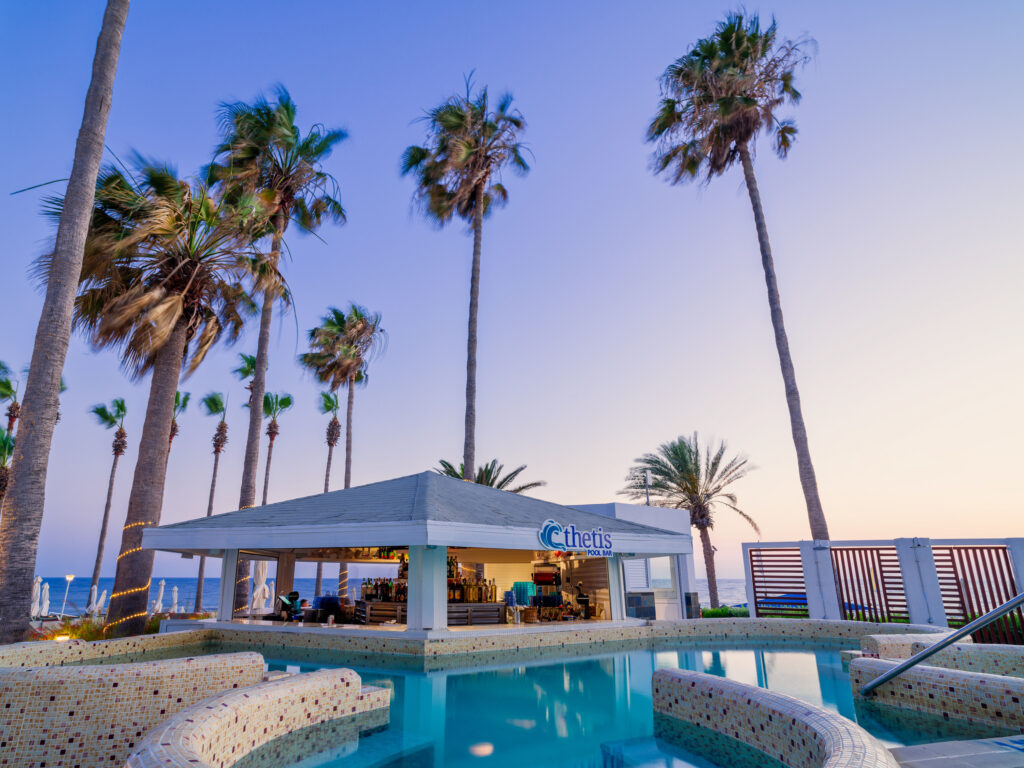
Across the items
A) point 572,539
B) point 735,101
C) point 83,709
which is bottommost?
point 83,709

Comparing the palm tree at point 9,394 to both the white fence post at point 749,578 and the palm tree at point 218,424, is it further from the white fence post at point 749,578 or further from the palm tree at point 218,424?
the white fence post at point 749,578

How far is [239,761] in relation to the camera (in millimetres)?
5711

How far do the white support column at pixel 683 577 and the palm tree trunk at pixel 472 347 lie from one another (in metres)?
10.1

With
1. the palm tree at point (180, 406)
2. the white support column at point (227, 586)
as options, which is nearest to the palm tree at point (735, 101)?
the white support column at point (227, 586)

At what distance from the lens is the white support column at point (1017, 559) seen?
→ 13867 millimetres

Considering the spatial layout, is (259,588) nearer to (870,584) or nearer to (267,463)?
(267,463)

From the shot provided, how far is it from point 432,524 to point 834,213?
18.5 meters

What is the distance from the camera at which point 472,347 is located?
915 inches

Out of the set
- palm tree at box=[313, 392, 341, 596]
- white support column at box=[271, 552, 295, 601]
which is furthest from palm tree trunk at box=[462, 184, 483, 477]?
palm tree at box=[313, 392, 341, 596]

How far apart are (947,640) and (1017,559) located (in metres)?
11.2

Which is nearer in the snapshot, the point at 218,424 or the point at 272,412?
the point at 272,412

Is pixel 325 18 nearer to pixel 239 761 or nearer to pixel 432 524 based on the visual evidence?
pixel 432 524

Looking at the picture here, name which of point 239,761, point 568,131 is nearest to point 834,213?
point 568,131

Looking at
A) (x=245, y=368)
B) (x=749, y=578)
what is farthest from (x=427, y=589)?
(x=245, y=368)
